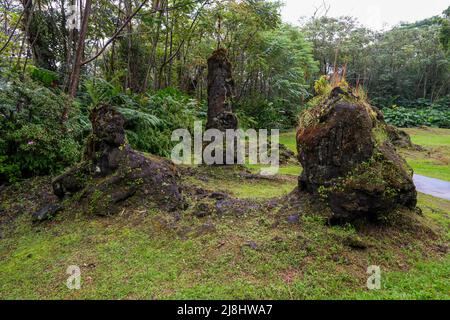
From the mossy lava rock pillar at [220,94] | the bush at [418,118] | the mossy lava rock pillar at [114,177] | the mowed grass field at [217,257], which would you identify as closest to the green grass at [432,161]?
the mowed grass field at [217,257]

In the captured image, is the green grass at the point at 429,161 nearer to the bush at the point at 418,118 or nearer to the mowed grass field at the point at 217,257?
the mowed grass field at the point at 217,257

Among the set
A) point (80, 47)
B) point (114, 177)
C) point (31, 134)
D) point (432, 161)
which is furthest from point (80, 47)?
point (432, 161)

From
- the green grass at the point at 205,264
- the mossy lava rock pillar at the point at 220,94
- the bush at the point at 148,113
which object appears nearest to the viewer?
the green grass at the point at 205,264

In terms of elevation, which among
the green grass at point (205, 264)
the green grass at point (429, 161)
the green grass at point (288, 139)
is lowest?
the green grass at point (205, 264)

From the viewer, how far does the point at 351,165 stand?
351cm

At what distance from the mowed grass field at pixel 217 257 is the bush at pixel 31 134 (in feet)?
5.51

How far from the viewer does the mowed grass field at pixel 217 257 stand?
2693 millimetres

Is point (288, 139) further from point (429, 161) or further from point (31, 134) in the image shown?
point (31, 134)

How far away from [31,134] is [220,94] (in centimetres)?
398

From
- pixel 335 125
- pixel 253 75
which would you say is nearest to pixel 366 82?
pixel 253 75

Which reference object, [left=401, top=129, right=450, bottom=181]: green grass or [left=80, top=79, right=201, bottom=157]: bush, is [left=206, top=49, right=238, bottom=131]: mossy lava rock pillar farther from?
[left=401, top=129, right=450, bottom=181]: green grass

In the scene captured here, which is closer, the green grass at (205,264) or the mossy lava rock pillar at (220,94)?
the green grass at (205,264)

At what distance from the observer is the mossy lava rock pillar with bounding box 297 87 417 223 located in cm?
340

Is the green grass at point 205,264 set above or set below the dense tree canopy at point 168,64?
below
